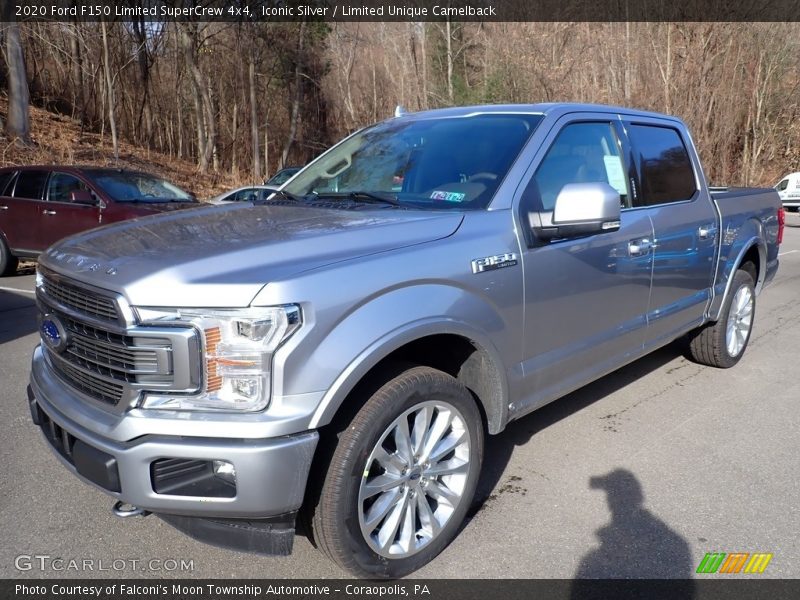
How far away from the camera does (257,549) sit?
2.29 metres

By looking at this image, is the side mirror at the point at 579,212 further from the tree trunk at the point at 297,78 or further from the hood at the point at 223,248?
the tree trunk at the point at 297,78

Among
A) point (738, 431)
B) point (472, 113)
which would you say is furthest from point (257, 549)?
point (738, 431)

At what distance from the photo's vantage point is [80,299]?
244cm

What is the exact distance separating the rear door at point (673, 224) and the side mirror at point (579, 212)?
1041 mm

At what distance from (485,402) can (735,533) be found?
132 cm

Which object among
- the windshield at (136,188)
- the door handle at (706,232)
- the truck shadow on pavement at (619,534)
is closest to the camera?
the truck shadow on pavement at (619,534)

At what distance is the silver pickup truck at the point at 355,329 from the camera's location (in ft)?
7.14

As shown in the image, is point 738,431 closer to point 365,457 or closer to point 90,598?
point 365,457

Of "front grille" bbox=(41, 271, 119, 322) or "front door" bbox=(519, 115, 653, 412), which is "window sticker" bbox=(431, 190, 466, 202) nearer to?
"front door" bbox=(519, 115, 653, 412)

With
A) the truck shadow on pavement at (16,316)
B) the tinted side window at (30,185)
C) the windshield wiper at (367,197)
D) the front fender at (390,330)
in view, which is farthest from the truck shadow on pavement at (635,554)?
the tinted side window at (30,185)

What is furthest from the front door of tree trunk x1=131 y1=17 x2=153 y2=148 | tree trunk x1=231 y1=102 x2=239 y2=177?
tree trunk x1=231 y1=102 x2=239 y2=177

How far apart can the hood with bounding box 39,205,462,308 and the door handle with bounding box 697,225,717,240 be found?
2.45 metres

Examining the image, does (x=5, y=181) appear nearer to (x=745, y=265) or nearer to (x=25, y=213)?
(x=25, y=213)

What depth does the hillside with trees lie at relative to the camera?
24297mm
